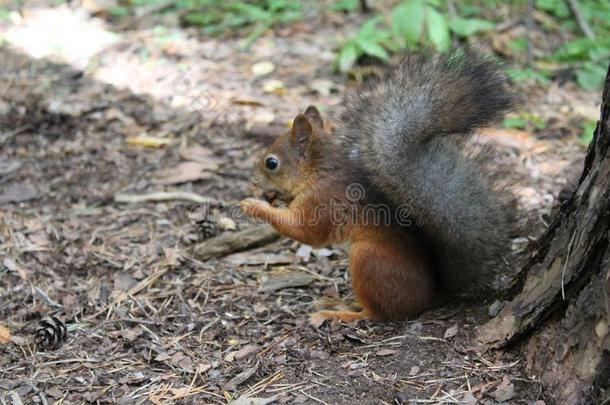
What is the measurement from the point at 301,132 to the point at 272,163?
0.21 m

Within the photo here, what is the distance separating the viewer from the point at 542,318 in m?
2.21

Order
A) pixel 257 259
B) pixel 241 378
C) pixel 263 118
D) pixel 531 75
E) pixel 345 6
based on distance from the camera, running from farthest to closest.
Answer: pixel 345 6 → pixel 531 75 → pixel 263 118 → pixel 257 259 → pixel 241 378

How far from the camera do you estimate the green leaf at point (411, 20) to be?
451 cm

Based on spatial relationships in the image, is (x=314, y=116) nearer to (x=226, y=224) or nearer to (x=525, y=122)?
(x=226, y=224)

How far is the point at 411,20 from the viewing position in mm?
4547

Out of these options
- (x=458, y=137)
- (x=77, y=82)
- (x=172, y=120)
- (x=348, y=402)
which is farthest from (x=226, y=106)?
(x=348, y=402)

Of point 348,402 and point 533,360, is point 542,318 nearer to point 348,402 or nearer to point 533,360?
point 533,360

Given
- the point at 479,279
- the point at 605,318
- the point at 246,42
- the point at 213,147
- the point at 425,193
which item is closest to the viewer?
the point at 605,318

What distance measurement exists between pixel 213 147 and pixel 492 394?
2.49 m

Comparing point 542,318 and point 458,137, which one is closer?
point 542,318

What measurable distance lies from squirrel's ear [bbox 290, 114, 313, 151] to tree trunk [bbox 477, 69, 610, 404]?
4.05 ft

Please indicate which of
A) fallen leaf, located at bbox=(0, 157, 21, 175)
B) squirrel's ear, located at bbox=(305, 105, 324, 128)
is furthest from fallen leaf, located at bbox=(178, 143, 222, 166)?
fallen leaf, located at bbox=(0, 157, 21, 175)

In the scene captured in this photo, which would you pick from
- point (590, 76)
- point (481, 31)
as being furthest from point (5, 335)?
point (481, 31)

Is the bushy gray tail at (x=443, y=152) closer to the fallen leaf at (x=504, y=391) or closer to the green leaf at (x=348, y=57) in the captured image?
the fallen leaf at (x=504, y=391)
